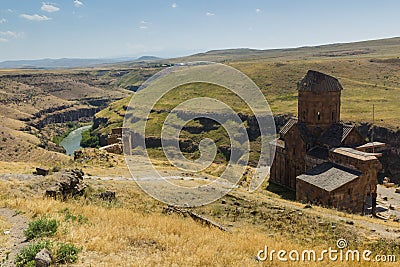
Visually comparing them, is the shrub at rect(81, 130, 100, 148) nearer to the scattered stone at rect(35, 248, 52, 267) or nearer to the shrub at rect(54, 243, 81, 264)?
the shrub at rect(54, 243, 81, 264)

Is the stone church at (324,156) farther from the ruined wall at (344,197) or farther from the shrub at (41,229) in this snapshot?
the shrub at (41,229)

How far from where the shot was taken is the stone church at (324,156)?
22938 millimetres

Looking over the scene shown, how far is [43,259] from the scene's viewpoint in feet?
21.4

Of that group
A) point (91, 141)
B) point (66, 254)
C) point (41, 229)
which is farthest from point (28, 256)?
point (91, 141)

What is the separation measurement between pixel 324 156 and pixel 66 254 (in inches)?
916

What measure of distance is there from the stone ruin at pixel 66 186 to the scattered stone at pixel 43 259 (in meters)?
6.67

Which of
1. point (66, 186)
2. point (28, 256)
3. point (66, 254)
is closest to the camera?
point (28, 256)

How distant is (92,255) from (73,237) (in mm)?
965

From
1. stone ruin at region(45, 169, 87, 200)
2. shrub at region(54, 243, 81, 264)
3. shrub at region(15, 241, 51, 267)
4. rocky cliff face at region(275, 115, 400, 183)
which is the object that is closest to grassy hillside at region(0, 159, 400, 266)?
shrub at region(54, 243, 81, 264)

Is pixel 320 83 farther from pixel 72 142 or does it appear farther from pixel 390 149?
pixel 72 142

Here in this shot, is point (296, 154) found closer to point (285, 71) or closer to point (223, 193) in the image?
point (223, 193)

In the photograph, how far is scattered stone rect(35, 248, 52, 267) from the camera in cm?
647

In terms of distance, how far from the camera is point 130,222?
33.3 ft

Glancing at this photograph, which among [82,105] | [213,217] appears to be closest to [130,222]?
[213,217]
